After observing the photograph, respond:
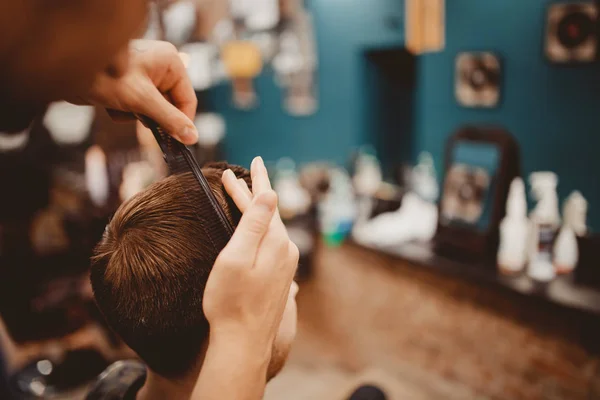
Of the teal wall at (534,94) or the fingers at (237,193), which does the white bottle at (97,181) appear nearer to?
the teal wall at (534,94)

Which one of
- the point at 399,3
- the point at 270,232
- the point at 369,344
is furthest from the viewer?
the point at 399,3

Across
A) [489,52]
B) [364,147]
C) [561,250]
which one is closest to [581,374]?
[561,250]

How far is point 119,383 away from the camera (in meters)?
1.42

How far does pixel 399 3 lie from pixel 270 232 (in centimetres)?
402

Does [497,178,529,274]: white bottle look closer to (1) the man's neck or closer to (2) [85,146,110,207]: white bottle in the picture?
(1) the man's neck

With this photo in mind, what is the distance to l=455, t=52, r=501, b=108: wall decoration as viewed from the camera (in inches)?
131

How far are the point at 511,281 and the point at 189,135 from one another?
2216mm

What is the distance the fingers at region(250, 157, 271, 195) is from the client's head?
0.15 m

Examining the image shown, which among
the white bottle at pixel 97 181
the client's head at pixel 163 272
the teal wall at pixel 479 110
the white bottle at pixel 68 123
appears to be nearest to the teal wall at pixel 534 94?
the teal wall at pixel 479 110

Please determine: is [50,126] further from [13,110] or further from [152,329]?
[13,110]

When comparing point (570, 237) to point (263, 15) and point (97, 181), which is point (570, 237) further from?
point (263, 15)

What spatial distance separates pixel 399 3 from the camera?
14.0 ft

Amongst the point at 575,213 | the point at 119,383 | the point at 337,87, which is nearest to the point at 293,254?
the point at 119,383

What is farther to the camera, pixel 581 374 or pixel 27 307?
pixel 27 307
